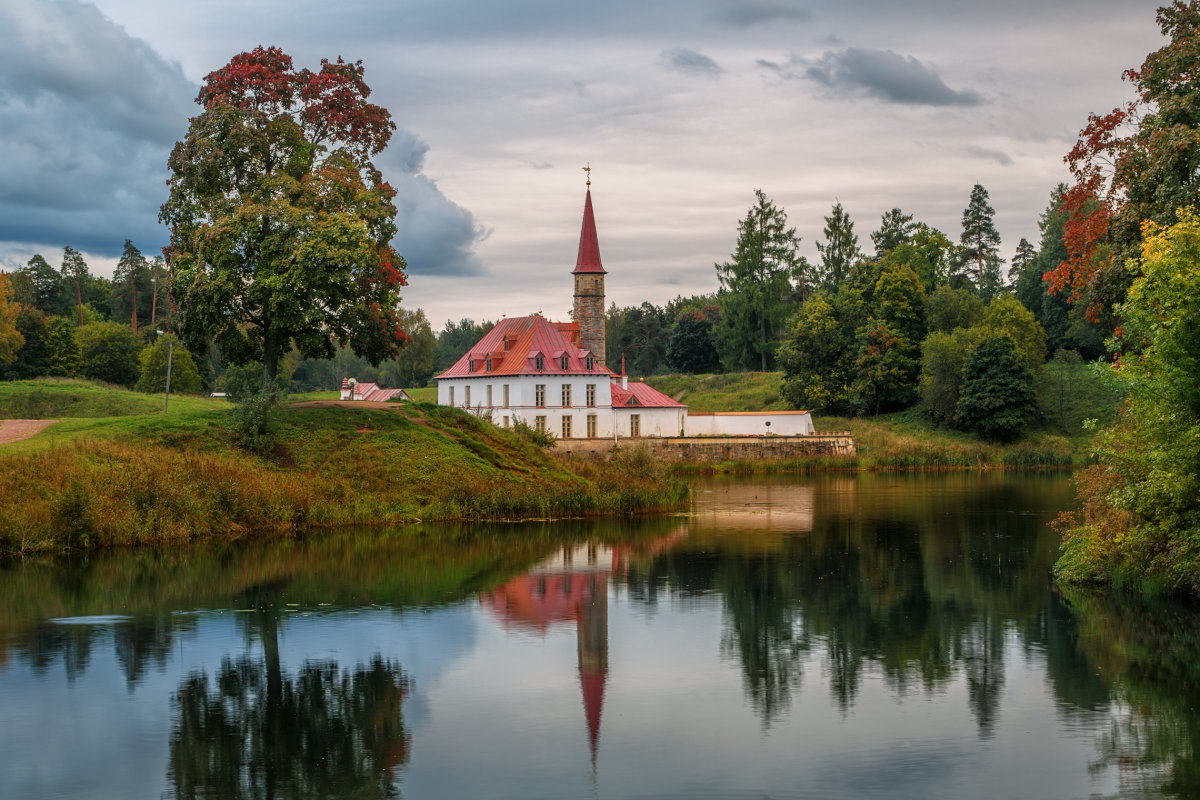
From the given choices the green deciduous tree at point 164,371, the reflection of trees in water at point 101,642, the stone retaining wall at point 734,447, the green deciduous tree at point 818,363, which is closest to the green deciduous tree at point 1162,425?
the reflection of trees in water at point 101,642

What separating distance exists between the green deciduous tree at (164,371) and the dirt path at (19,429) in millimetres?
38480

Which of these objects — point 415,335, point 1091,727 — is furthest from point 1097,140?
point 415,335

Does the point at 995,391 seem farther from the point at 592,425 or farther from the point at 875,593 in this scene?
the point at 875,593

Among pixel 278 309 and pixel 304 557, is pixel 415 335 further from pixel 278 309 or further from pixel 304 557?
pixel 304 557

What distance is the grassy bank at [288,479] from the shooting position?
2703 cm

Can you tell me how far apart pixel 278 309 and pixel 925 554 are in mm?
22120

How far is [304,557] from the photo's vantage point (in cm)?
2625

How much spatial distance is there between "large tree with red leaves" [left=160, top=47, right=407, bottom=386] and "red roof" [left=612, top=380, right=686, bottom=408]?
2734 cm

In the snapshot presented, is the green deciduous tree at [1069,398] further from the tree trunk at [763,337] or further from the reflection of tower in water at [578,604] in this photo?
the reflection of tower in water at [578,604]

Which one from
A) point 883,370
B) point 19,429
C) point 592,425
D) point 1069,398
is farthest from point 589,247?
point 19,429

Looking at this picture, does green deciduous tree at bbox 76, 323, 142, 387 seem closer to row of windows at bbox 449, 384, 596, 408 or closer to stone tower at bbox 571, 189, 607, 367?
row of windows at bbox 449, 384, 596, 408

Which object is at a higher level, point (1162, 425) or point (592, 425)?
point (1162, 425)

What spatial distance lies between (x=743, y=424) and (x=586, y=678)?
174 feet

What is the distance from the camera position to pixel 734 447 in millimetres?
63938
